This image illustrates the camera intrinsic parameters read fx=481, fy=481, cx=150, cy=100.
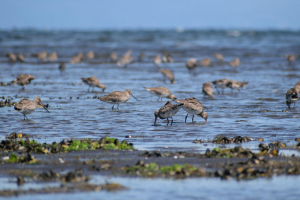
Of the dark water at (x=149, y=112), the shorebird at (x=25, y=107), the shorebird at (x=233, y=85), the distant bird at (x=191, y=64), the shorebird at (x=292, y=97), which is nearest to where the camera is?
the dark water at (x=149, y=112)

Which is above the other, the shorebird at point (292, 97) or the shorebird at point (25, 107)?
the shorebird at point (292, 97)

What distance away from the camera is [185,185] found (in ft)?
24.3

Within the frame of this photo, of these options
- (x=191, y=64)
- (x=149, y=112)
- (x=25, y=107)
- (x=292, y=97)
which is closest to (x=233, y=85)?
(x=292, y=97)

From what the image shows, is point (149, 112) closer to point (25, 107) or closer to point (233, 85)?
point (25, 107)

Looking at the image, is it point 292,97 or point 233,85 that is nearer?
point 292,97

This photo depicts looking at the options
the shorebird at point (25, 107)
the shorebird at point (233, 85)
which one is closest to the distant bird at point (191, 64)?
the shorebird at point (233, 85)

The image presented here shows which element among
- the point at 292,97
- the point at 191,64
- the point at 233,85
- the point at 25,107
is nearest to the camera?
the point at 25,107

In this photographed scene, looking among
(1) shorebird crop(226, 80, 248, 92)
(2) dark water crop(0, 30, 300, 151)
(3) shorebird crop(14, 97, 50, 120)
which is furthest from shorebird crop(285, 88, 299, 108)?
(3) shorebird crop(14, 97, 50, 120)

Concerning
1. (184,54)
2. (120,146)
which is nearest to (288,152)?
(120,146)

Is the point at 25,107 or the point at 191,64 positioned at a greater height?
the point at 191,64

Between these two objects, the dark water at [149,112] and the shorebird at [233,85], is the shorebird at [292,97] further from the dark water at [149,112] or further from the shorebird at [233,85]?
the shorebird at [233,85]

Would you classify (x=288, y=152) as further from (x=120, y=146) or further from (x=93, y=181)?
(x=93, y=181)

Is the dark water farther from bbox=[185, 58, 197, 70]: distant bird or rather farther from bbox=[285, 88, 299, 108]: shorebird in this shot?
bbox=[185, 58, 197, 70]: distant bird

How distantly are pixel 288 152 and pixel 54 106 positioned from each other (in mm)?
9394
